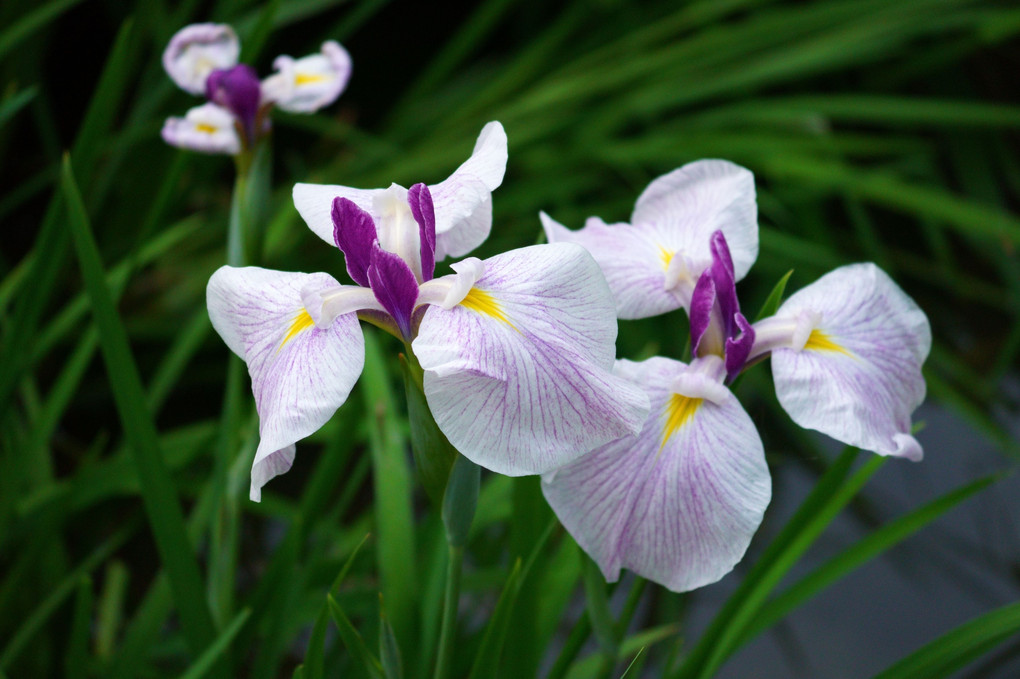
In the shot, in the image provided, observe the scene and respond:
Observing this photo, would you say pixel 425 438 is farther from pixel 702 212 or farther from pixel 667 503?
pixel 702 212

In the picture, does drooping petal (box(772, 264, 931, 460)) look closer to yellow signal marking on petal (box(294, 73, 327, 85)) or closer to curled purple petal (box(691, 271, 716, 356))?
curled purple petal (box(691, 271, 716, 356))

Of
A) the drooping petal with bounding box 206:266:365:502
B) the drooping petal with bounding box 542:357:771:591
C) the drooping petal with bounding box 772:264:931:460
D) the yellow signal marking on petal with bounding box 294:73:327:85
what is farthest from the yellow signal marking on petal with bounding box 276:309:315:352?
the yellow signal marking on petal with bounding box 294:73:327:85

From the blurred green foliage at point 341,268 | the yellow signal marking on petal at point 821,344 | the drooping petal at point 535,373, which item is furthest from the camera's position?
the blurred green foliage at point 341,268

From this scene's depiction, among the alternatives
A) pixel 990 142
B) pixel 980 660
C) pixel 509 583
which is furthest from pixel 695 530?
pixel 990 142

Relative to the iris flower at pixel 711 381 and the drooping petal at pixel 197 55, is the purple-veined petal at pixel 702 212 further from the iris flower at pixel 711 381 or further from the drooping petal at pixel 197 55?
the drooping petal at pixel 197 55

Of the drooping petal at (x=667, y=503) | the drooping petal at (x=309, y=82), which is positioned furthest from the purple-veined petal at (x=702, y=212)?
the drooping petal at (x=309, y=82)

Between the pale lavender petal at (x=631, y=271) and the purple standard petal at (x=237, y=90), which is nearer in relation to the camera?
the pale lavender petal at (x=631, y=271)

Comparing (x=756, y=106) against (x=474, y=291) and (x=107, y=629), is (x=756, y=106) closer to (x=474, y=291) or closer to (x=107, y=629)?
(x=474, y=291)
